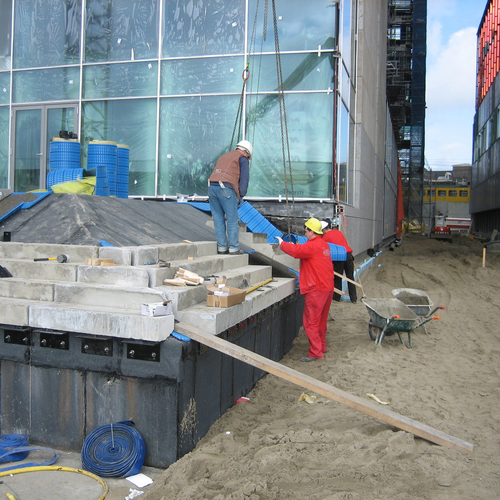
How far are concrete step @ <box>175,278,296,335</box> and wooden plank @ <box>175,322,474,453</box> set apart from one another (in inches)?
5.5

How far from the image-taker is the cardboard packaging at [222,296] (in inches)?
Result: 206

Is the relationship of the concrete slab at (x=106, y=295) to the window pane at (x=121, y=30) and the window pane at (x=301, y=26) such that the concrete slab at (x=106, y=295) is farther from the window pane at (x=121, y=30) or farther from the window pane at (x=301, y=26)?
the window pane at (x=121, y=30)

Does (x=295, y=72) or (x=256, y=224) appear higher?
(x=295, y=72)

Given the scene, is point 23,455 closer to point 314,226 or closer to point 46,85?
point 314,226

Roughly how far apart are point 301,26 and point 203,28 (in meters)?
2.59

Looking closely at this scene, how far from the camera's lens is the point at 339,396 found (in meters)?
4.59

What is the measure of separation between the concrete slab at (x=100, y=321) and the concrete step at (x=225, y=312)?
0.99 ft

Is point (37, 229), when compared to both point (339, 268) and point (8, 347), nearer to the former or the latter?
point (8, 347)

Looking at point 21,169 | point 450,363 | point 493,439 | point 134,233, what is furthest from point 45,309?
point 21,169

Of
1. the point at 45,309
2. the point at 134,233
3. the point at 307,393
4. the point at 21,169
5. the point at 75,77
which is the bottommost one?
the point at 307,393

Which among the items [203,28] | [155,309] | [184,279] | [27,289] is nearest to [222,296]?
[184,279]

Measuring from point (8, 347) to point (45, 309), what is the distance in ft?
2.21

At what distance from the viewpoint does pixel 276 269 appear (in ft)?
28.4

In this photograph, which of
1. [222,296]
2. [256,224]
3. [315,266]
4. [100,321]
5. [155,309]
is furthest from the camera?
[256,224]
